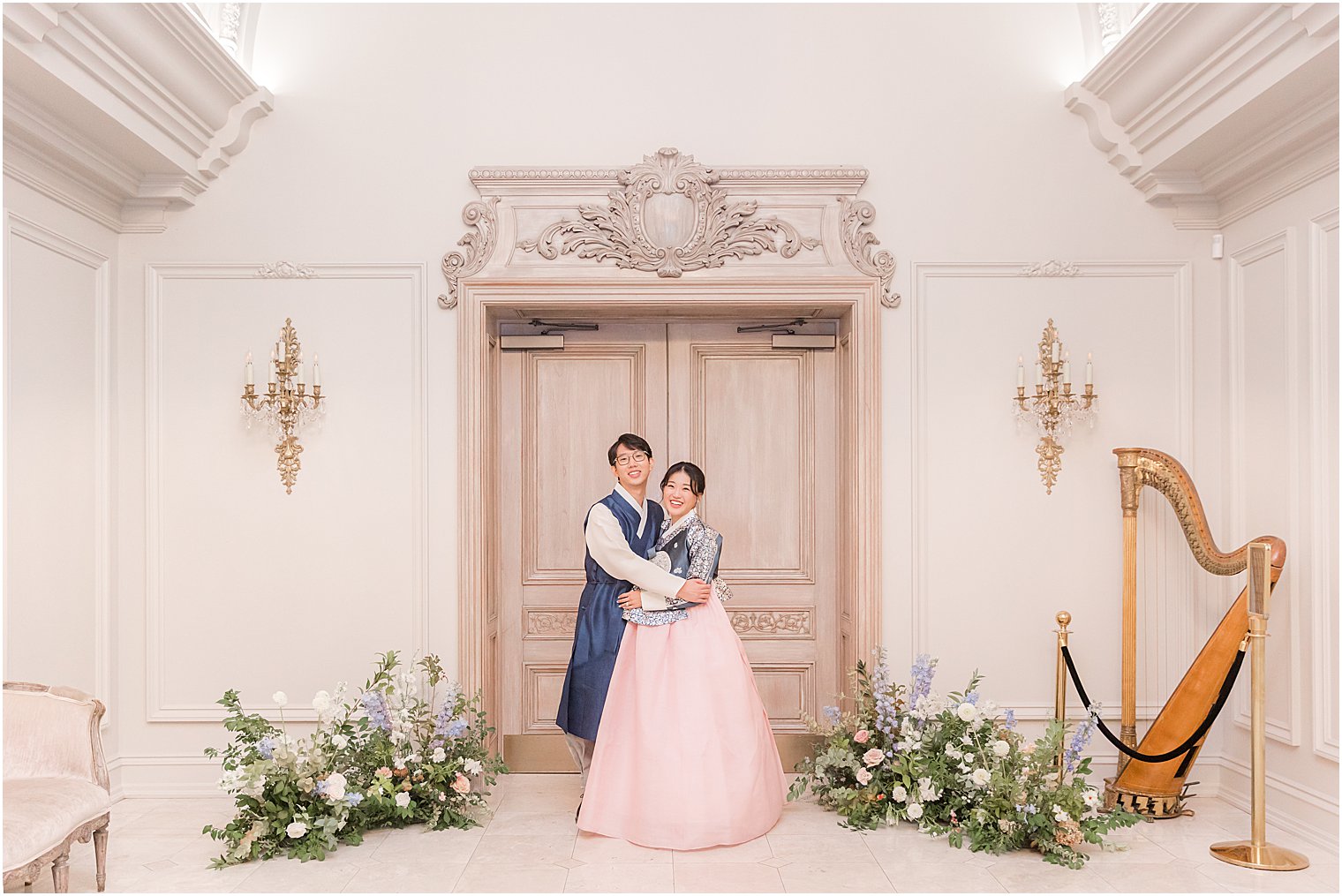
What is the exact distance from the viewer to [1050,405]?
467cm

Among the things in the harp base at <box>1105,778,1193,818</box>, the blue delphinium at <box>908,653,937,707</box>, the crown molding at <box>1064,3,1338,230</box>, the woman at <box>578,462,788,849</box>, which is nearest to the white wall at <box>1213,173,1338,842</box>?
the crown molding at <box>1064,3,1338,230</box>

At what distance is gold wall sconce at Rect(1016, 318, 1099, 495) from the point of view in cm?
467

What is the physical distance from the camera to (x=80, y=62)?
144 inches

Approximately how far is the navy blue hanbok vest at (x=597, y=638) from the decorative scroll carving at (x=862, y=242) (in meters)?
1.59

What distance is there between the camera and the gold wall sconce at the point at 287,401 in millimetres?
4672

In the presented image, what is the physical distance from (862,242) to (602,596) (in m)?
2.05

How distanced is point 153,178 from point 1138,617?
199 inches

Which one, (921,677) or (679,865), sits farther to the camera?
(921,677)

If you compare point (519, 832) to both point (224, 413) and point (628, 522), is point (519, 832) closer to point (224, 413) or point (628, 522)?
point (628, 522)

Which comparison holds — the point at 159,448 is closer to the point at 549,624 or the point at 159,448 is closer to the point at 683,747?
the point at 549,624

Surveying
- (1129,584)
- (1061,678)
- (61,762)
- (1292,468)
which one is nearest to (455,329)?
(61,762)

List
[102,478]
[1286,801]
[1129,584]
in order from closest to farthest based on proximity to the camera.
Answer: [1286,801]
[1129,584]
[102,478]

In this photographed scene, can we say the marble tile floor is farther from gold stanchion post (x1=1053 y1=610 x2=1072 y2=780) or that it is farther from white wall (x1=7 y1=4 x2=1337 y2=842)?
white wall (x1=7 y1=4 x2=1337 y2=842)

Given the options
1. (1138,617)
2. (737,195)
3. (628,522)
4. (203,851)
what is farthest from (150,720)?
(1138,617)
